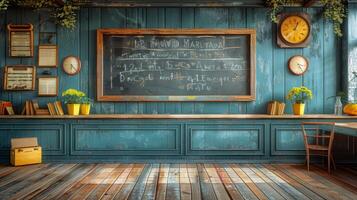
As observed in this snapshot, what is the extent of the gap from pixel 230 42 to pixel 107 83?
2.33 metres

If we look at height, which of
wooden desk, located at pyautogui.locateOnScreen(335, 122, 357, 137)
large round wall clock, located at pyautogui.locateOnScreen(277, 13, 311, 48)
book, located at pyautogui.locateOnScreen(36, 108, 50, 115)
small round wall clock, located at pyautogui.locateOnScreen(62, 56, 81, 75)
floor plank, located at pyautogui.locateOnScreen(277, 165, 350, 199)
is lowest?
floor plank, located at pyautogui.locateOnScreen(277, 165, 350, 199)

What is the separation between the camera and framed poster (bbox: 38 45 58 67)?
20.5 feet

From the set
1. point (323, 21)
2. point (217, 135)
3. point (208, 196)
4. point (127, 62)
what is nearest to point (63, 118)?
point (127, 62)

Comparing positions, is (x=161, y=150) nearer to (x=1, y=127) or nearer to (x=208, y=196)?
(x=208, y=196)

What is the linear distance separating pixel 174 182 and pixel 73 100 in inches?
97.0

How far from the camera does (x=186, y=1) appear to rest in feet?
20.2

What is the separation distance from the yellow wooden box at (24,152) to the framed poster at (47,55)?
1.40m

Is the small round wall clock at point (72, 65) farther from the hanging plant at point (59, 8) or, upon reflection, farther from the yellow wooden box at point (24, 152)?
the yellow wooden box at point (24, 152)

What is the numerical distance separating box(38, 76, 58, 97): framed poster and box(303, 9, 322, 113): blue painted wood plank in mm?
4484

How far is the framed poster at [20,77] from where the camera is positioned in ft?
20.4

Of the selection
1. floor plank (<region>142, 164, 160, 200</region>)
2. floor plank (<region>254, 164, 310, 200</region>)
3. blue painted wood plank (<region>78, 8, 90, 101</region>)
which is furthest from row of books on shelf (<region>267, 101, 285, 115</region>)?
blue painted wood plank (<region>78, 8, 90, 101</region>)

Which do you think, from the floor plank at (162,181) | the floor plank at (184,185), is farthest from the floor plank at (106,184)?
the floor plank at (184,185)

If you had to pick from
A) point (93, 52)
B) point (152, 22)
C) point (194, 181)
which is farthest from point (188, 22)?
point (194, 181)

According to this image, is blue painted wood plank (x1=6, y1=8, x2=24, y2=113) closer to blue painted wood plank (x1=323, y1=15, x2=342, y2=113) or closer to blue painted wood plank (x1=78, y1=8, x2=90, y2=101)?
blue painted wood plank (x1=78, y1=8, x2=90, y2=101)
